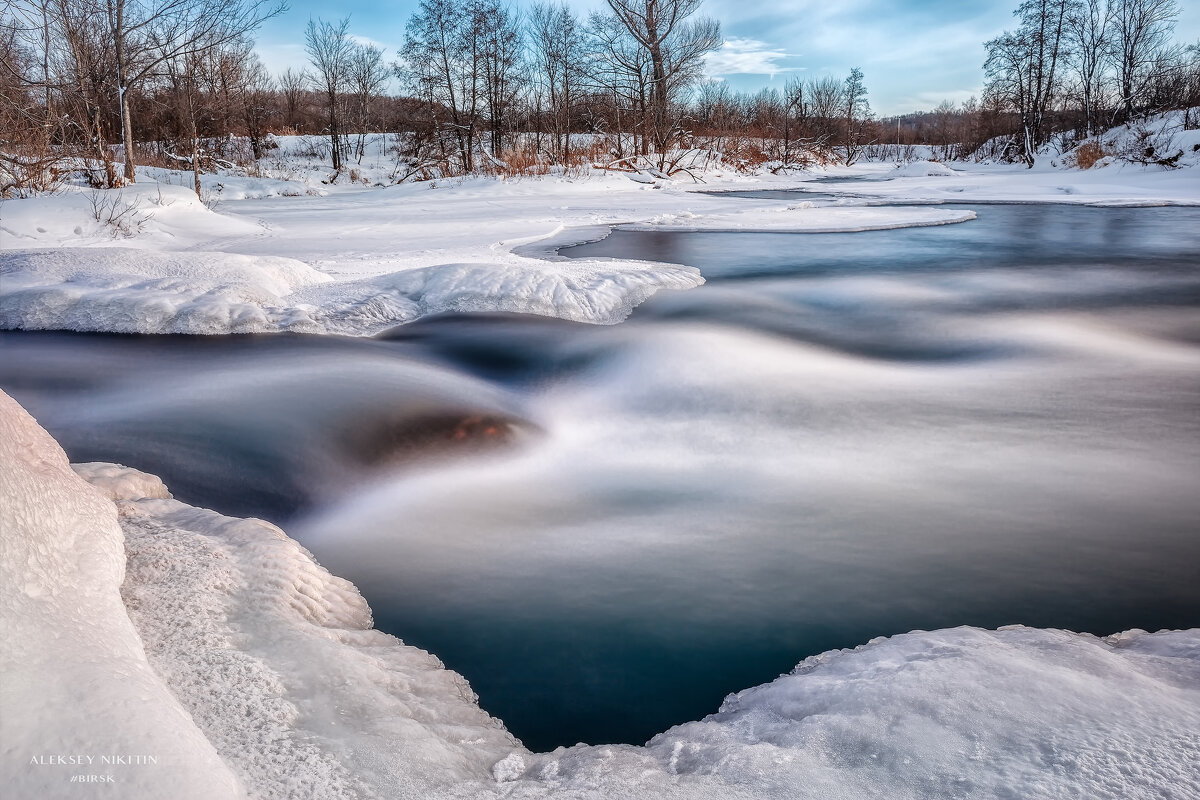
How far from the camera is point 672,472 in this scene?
8.00ft

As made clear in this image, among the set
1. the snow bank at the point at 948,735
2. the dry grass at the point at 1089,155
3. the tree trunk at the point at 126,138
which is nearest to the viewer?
the snow bank at the point at 948,735

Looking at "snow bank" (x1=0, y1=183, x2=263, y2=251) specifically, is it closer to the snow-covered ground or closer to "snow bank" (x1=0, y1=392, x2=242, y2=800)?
the snow-covered ground

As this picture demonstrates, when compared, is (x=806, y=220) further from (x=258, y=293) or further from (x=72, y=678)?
(x=72, y=678)

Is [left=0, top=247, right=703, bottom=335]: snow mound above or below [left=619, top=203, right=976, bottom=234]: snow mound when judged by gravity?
below

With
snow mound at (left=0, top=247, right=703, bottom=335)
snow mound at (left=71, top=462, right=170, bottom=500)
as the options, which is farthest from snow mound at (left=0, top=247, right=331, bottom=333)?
snow mound at (left=71, top=462, right=170, bottom=500)

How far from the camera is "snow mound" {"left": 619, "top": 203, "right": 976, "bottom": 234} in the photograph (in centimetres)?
765

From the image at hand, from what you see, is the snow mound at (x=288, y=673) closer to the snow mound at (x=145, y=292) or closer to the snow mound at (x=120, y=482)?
the snow mound at (x=120, y=482)

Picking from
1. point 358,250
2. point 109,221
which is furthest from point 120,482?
point 109,221

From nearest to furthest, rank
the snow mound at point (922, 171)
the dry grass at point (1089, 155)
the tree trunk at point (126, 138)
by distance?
the tree trunk at point (126, 138) < the dry grass at point (1089, 155) < the snow mound at point (922, 171)

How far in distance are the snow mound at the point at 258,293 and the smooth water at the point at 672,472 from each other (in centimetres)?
18

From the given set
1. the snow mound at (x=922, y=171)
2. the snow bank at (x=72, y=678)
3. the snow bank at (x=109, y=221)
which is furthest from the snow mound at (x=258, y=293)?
the snow mound at (x=922, y=171)

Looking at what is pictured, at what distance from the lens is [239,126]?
78.4ft

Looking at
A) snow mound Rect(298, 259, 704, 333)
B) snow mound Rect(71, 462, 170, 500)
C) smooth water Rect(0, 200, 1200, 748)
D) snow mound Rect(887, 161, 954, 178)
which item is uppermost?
snow mound Rect(887, 161, 954, 178)

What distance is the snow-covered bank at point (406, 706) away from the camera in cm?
81
